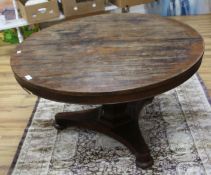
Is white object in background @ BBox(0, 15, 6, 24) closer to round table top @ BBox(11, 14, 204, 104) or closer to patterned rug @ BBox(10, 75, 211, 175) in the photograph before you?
patterned rug @ BBox(10, 75, 211, 175)

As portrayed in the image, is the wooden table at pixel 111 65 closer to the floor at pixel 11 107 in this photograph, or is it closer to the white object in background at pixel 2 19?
the floor at pixel 11 107

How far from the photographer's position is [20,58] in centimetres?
151

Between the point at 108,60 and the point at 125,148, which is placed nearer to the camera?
the point at 108,60

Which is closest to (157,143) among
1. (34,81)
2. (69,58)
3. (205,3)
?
(69,58)

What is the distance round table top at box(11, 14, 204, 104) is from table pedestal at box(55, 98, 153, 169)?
36 centimetres

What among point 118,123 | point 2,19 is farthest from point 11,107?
point 2,19

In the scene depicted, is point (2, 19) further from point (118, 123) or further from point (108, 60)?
point (108, 60)

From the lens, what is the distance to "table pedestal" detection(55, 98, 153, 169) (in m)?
1.60

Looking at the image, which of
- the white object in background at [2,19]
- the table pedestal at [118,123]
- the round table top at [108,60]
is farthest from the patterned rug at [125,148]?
the white object in background at [2,19]

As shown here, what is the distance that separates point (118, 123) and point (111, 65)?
17.9 inches

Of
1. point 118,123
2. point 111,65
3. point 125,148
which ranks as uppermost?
point 111,65

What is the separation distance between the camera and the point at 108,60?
1.42 meters

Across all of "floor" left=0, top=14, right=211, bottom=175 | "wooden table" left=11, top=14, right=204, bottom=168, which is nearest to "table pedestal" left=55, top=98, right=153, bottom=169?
"wooden table" left=11, top=14, right=204, bottom=168

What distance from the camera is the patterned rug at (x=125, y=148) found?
1.61 meters
